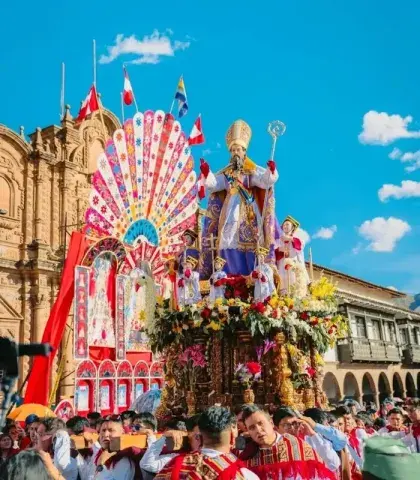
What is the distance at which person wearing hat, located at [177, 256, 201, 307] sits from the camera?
9303 millimetres

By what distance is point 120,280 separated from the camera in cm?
1869

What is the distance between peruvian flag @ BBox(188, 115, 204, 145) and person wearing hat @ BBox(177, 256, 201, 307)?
11.0 metres

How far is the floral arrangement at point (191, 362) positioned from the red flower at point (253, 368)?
848 millimetres

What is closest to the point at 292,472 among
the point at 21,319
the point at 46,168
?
the point at 21,319

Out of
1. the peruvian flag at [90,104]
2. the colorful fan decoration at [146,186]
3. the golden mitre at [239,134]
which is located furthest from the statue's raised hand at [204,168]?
the peruvian flag at [90,104]

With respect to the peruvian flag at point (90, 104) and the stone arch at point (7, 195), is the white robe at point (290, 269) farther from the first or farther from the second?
the stone arch at point (7, 195)

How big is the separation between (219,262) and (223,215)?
107cm

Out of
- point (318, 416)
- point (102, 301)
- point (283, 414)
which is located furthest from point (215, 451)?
point (102, 301)

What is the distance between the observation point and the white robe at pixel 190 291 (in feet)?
30.5

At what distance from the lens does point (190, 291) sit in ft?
30.8

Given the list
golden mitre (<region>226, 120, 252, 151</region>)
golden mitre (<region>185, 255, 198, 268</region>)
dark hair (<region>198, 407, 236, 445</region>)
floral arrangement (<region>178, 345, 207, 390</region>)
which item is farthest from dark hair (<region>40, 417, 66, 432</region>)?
golden mitre (<region>226, 120, 252, 151</region>)

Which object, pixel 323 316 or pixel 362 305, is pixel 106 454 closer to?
pixel 323 316

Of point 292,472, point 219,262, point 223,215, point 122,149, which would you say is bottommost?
point 292,472

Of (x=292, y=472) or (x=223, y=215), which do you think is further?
(x=223, y=215)
